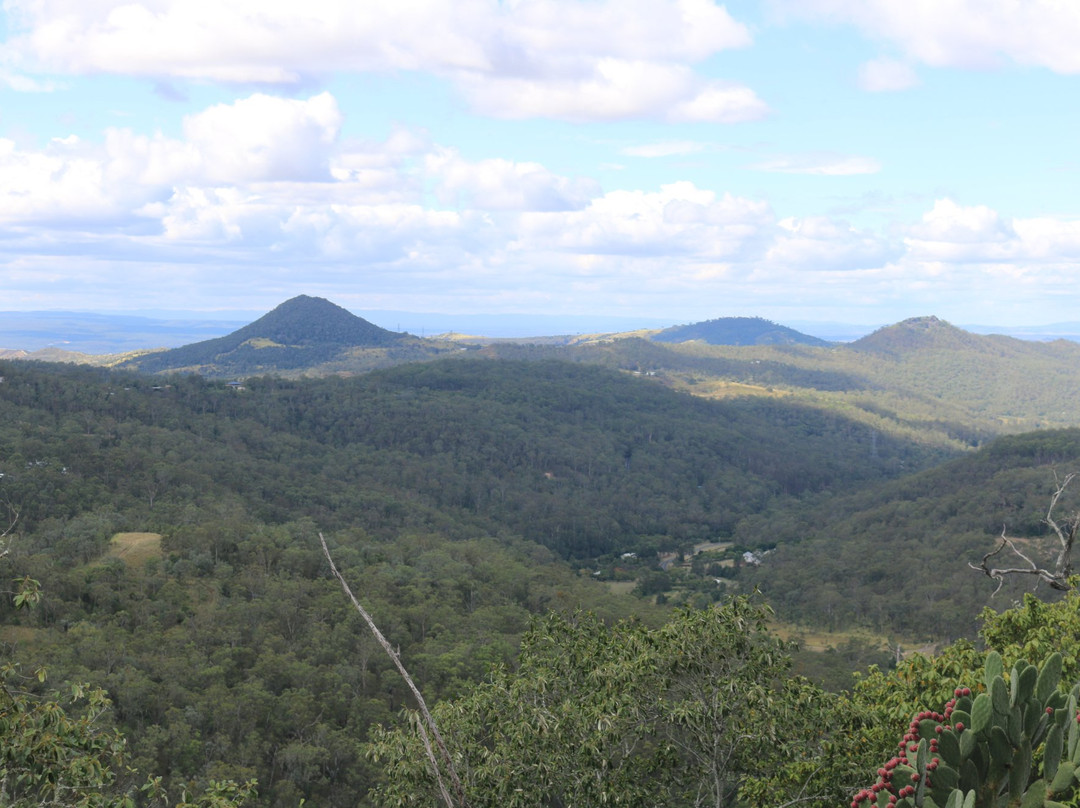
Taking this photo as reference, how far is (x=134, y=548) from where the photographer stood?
50.5 metres

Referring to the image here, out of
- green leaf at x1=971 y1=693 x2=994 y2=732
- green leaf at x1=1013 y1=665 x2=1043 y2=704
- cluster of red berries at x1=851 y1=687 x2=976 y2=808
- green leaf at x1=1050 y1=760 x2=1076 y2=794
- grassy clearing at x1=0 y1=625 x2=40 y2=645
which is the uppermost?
green leaf at x1=1013 y1=665 x2=1043 y2=704

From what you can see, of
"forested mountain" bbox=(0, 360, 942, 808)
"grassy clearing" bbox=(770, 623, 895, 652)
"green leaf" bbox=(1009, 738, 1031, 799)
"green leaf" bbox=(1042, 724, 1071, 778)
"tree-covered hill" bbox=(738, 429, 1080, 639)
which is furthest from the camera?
"tree-covered hill" bbox=(738, 429, 1080, 639)

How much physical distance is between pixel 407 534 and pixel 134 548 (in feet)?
95.9

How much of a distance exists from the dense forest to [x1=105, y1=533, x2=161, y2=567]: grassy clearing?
24 cm

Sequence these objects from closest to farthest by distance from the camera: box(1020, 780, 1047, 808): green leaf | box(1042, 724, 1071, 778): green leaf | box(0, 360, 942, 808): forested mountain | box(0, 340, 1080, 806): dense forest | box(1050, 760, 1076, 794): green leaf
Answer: box(1050, 760, 1076, 794): green leaf
box(1020, 780, 1047, 808): green leaf
box(1042, 724, 1071, 778): green leaf
box(0, 340, 1080, 806): dense forest
box(0, 360, 942, 808): forested mountain

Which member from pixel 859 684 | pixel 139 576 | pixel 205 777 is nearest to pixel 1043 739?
pixel 859 684

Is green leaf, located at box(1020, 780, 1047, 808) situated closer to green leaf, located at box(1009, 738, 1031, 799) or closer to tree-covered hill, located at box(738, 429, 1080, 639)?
green leaf, located at box(1009, 738, 1031, 799)

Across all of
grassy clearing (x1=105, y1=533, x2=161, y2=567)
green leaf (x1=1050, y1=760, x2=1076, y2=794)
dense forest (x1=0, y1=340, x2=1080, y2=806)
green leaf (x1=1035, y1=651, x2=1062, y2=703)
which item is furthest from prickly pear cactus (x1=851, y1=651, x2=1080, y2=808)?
grassy clearing (x1=105, y1=533, x2=161, y2=567)

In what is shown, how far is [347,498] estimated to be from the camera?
288ft

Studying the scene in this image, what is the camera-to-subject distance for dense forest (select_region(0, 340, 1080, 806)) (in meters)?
33.2

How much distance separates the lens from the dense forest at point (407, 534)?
3316cm

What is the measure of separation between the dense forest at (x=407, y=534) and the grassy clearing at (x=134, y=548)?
0.24 metres

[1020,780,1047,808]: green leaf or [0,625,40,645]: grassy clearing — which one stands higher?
[1020,780,1047,808]: green leaf

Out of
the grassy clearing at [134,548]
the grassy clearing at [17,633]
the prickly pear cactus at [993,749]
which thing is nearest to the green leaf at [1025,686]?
the prickly pear cactus at [993,749]
